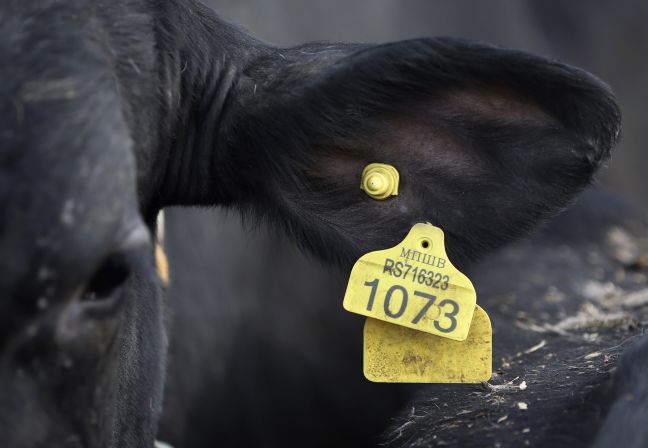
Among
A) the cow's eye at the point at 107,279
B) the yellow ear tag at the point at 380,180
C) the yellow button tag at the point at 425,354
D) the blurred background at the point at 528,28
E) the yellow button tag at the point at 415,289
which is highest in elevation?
the yellow ear tag at the point at 380,180

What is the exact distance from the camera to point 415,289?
2.07 meters

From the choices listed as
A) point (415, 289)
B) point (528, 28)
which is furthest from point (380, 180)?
point (528, 28)

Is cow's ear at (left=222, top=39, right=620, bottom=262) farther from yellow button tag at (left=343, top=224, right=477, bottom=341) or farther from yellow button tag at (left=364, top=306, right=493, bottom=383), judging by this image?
yellow button tag at (left=364, top=306, right=493, bottom=383)

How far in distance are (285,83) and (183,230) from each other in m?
2.12

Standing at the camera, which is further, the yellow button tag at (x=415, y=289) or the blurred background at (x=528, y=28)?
the blurred background at (x=528, y=28)

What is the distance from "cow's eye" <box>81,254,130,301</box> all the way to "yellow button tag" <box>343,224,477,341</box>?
0.47m

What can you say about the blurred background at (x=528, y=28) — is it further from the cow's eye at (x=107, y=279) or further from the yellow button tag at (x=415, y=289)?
the cow's eye at (x=107, y=279)

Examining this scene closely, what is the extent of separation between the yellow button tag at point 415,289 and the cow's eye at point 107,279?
467 mm

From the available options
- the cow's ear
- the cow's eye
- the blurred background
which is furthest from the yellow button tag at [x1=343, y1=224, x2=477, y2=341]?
the blurred background

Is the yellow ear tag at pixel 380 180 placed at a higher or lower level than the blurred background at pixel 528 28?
higher

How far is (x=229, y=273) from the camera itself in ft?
14.1

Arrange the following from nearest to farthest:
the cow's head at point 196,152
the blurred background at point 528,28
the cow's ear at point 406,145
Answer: the cow's head at point 196,152 → the cow's ear at point 406,145 → the blurred background at point 528,28

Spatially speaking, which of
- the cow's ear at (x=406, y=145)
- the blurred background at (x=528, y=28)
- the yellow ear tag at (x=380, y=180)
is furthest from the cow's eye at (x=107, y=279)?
the blurred background at (x=528, y=28)

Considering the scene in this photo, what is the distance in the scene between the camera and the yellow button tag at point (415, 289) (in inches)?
81.0
